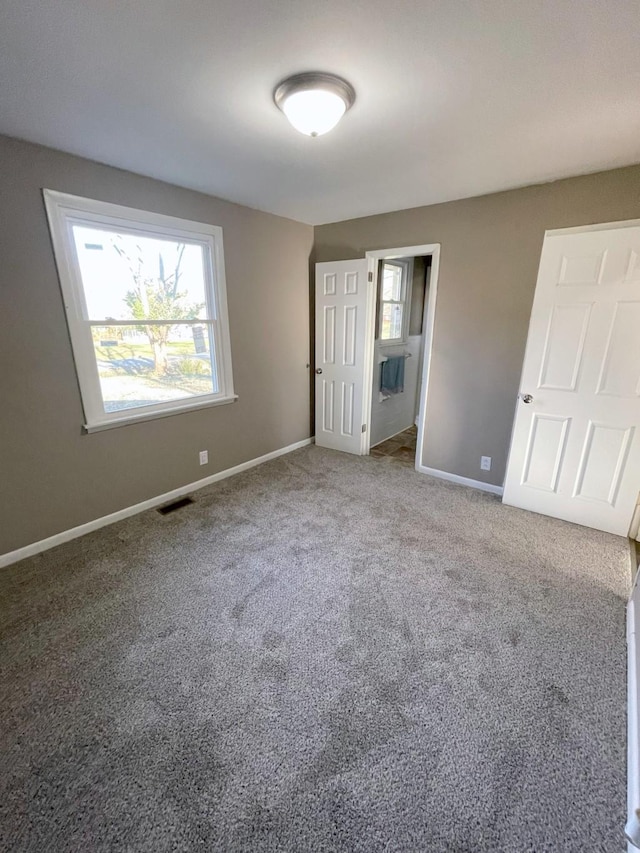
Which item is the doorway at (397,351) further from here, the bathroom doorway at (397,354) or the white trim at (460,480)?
the white trim at (460,480)

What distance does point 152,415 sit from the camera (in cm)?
269

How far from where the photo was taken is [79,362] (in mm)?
2271

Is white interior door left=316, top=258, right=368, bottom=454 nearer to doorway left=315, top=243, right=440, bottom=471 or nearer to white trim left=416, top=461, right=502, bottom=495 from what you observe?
doorway left=315, top=243, right=440, bottom=471

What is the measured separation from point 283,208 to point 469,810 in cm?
379

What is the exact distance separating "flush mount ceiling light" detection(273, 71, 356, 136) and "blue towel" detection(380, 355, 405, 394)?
275cm

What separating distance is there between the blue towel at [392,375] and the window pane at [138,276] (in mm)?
2118

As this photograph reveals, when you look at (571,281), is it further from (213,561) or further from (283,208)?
(213,561)

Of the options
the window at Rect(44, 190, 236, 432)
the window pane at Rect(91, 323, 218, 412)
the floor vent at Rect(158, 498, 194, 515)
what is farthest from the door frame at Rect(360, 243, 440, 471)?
the floor vent at Rect(158, 498, 194, 515)

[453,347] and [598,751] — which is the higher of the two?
[453,347]

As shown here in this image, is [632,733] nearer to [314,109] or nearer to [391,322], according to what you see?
[314,109]

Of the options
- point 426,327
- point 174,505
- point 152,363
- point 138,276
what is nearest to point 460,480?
point 426,327

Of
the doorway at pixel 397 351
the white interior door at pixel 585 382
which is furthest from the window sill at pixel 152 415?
the white interior door at pixel 585 382

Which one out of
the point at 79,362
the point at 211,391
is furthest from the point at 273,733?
the point at 211,391

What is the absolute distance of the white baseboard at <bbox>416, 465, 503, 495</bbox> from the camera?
3.06m
